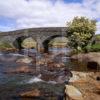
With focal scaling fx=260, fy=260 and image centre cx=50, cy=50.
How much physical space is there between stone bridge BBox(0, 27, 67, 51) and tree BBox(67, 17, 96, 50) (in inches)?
443

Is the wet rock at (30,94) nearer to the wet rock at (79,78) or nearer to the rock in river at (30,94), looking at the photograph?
the rock in river at (30,94)

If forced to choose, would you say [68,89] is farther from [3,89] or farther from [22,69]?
[22,69]

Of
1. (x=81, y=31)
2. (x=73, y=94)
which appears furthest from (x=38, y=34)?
(x=73, y=94)

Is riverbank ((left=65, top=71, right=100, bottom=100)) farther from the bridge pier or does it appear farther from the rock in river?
the bridge pier

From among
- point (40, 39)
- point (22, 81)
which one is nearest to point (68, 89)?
point (22, 81)

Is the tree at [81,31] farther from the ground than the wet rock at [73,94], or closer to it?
farther from the ground

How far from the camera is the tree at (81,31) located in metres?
57.6

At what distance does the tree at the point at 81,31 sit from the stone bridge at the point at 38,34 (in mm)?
11254

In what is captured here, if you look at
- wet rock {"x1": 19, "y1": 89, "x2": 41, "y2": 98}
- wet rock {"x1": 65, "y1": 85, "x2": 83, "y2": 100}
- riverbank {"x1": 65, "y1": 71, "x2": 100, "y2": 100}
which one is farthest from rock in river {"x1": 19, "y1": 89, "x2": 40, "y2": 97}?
wet rock {"x1": 65, "y1": 85, "x2": 83, "y2": 100}

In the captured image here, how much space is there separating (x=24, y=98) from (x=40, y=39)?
55.9 m

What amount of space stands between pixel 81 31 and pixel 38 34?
20.8m

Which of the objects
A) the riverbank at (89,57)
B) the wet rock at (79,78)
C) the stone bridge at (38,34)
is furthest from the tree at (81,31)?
the wet rock at (79,78)

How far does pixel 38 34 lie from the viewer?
252ft

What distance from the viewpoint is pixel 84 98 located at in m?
19.4
